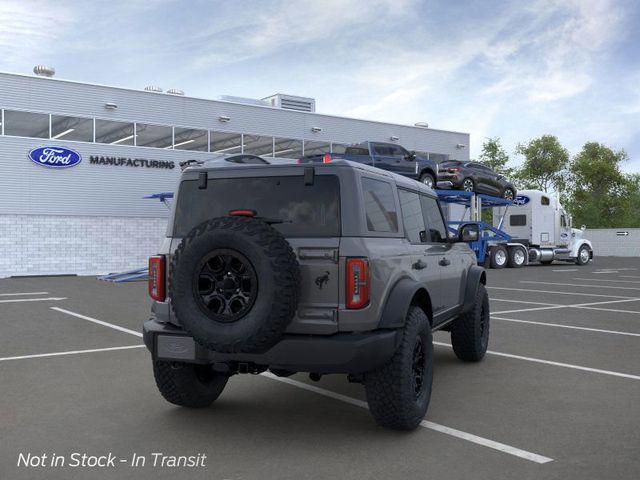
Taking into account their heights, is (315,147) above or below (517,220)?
above

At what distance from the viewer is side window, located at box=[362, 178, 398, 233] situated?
4.86 m

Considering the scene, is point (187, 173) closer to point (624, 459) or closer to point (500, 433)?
point (500, 433)

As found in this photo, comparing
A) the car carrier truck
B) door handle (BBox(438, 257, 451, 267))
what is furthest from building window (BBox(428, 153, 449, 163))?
door handle (BBox(438, 257, 451, 267))

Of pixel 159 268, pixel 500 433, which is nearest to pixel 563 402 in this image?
pixel 500 433

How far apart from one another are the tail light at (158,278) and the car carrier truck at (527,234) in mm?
24464

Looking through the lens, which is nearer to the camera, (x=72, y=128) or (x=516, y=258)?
(x=72, y=128)

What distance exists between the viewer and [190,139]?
94.6ft

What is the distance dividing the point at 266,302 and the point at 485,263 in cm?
2623

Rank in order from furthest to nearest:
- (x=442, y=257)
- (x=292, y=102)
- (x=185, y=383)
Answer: (x=292, y=102), (x=442, y=257), (x=185, y=383)

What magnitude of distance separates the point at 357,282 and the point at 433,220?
2.43 metres

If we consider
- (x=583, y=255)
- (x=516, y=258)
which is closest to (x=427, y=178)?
(x=516, y=258)

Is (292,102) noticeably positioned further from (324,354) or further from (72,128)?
(324,354)

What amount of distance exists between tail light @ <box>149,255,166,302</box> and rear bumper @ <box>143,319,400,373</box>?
56 cm

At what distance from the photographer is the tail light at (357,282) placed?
445 centimetres
